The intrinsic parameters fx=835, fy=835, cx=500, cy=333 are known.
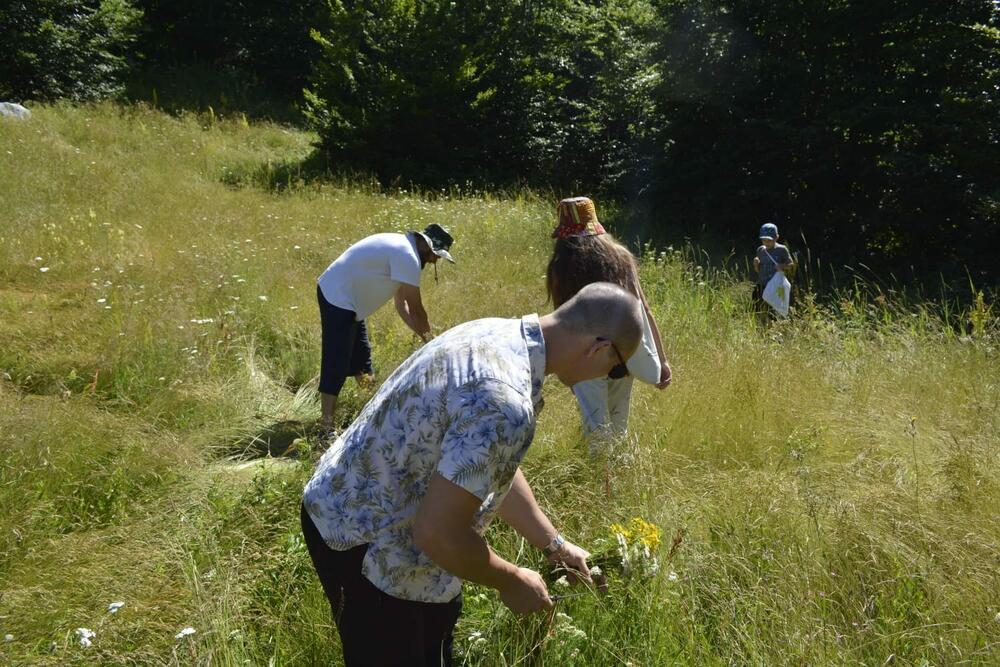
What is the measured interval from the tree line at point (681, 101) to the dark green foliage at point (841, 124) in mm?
36

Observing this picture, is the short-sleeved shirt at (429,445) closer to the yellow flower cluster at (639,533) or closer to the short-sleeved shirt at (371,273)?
the yellow flower cluster at (639,533)

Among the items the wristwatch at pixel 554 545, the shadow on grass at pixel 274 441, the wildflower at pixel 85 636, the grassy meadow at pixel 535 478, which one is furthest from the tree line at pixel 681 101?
the wildflower at pixel 85 636

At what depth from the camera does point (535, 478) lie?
3.71 metres

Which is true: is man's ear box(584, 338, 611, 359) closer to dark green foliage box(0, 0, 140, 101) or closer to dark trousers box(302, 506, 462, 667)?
dark trousers box(302, 506, 462, 667)

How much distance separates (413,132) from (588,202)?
1527 centimetres

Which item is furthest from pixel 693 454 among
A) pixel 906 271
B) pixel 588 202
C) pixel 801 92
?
pixel 801 92

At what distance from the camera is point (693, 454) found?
425cm

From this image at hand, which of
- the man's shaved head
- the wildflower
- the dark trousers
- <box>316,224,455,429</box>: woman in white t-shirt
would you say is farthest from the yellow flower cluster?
<box>316,224,455,429</box>: woman in white t-shirt

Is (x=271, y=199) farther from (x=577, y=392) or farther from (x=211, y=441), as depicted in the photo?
(x=577, y=392)

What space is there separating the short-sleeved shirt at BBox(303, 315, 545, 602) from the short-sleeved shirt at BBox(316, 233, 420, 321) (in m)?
3.22

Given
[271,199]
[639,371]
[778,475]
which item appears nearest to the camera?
[778,475]

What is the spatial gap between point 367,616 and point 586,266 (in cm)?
193

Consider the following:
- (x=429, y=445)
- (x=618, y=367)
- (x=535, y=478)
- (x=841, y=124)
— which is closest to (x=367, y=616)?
(x=429, y=445)

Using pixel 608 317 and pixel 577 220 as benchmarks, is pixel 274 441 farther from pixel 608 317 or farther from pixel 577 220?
pixel 608 317
